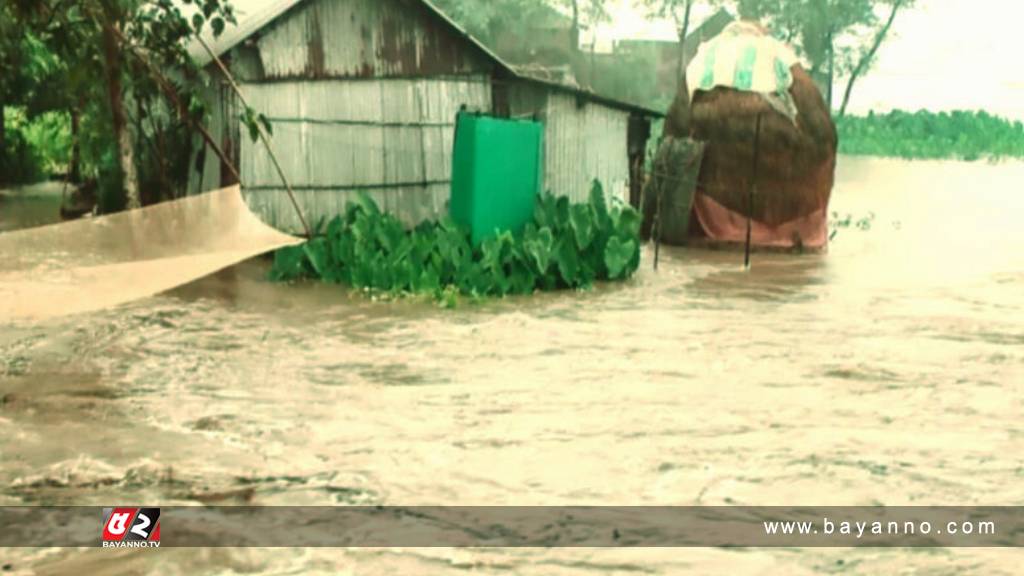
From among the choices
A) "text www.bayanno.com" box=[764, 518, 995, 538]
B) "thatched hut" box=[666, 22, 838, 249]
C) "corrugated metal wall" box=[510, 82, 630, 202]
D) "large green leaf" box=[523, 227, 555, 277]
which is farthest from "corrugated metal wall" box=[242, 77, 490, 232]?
"text www.bayanno.com" box=[764, 518, 995, 538]

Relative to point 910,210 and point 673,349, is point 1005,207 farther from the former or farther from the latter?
point 673,349

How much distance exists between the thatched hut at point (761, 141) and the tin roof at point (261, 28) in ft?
2.60

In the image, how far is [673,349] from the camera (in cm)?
820

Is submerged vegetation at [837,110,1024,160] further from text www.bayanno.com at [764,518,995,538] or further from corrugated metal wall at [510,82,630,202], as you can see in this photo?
text www.bayanno.com at [764,518,995,538]

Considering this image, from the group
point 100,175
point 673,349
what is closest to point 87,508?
point 673,349

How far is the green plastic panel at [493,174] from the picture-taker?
10938mm

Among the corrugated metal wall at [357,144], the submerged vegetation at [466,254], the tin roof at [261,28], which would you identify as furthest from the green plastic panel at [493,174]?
the tin roof at [261,28]

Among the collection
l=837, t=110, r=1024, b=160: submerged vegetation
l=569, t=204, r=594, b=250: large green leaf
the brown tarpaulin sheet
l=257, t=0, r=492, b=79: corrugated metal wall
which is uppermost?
l=257, t=0, r=492, b=79: corrugated metal wall

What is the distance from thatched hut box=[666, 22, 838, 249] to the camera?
13.5 meters

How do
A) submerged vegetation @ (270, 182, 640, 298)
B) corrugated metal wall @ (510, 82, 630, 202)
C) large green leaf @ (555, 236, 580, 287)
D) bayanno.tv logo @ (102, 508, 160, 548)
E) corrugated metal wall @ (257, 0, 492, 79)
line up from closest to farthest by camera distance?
bayanno.tv logo @ (102, 508, 160, 548), submerged vegetation @ (270, 182, 640, 298), large green leaf @ (555, 236, 580, 287), corrugated metal wall @ (257, 0, 492, 79), corrugated metal wall @ (510, 82, 630, 202)

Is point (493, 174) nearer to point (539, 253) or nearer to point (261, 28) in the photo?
point (539, 253)

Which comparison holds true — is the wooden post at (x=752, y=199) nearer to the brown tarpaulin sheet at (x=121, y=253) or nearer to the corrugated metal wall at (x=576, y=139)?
the corrugated metal wall at (x=576, y=139)

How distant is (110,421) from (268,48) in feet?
21.4

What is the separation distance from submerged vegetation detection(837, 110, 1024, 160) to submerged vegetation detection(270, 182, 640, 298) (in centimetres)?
2499
